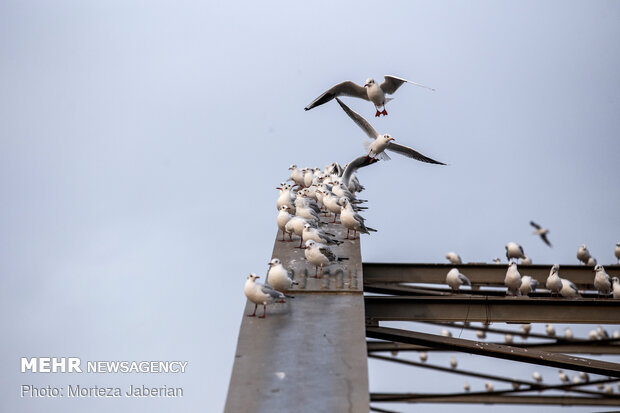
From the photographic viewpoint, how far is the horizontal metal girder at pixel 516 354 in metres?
8.52

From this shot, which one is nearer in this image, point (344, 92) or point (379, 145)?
point (379, 145)

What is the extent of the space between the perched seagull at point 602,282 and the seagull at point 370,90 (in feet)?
15.8

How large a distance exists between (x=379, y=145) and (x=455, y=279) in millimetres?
3229

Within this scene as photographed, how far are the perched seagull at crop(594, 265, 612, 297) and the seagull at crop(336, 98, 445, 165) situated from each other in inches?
138

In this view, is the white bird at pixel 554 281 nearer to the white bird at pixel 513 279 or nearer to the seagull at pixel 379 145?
the white bird at pixel 513 279

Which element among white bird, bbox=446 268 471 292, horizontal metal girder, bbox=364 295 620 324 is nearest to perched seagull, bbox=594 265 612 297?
white bird, bbox=446 268 471 292

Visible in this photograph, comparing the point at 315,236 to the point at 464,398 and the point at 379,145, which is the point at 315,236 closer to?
the point at 379,145

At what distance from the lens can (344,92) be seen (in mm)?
16844

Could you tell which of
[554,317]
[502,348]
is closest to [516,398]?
[554,317]

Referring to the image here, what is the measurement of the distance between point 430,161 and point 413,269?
3.08 meters

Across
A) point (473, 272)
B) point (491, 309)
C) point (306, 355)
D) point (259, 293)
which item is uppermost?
point (473, 272)

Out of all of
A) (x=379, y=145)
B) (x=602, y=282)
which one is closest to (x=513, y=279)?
(x=602, y=282)

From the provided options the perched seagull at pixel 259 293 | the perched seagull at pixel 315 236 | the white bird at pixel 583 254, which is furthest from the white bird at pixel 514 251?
the perched seagull at pixel 259 293

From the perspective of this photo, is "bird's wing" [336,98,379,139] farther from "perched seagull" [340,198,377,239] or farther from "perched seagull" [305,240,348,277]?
"perched seagull" [305,240,348,277]
